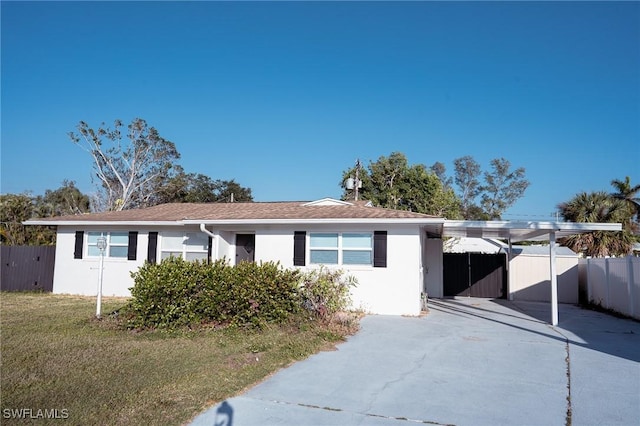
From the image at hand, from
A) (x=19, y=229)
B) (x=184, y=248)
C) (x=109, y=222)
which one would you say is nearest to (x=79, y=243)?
(x=109, y=222)

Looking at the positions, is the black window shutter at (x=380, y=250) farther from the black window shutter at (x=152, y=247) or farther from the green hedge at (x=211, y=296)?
the black window shutter at (x=152, y=247)

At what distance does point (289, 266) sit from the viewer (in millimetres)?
12469

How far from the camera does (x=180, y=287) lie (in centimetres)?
917

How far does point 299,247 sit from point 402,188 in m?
19.1

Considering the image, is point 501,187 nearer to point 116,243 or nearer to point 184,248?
point 184,248

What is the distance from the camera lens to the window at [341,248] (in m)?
12.0

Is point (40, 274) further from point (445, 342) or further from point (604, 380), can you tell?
point (604, 380)

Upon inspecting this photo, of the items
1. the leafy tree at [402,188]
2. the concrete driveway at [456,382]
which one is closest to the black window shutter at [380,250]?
the concrete driveway at [456,382]

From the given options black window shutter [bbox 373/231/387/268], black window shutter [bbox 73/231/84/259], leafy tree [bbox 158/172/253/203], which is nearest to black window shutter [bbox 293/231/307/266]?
black window shutter [bbox 373/231/387/268]

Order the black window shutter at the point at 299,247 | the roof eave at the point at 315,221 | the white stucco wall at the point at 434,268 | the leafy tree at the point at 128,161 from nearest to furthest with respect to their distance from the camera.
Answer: the roof eave at the point at 315,221 → the black window shutter at the point at 299,247 → the white stucco wall at the point at 434,268 → the leafy tree at the point at 128,161

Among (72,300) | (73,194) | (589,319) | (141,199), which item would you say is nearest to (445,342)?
(589,319)

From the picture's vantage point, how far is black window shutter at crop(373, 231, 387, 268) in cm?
1174

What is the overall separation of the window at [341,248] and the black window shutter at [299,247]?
0.20m

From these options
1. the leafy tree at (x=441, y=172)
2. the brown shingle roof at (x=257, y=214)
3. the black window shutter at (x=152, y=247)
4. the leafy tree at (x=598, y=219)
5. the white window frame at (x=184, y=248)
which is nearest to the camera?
the brown shingle roof at (x=257, y=214)
